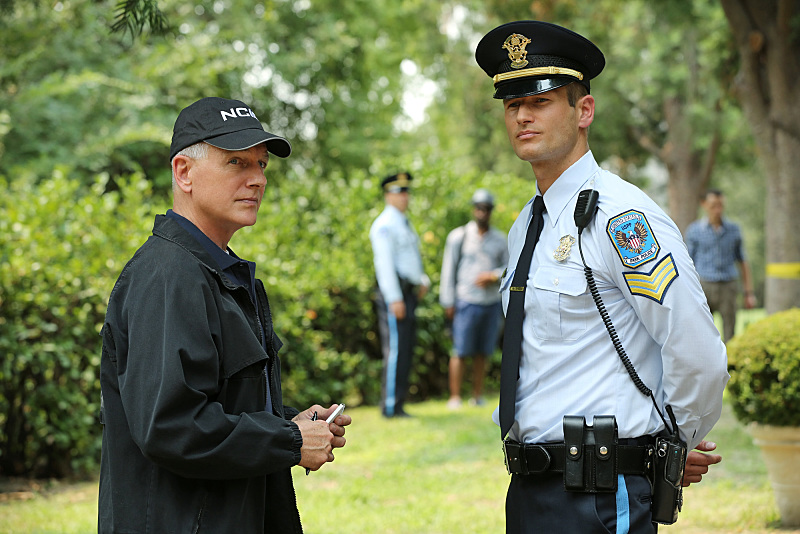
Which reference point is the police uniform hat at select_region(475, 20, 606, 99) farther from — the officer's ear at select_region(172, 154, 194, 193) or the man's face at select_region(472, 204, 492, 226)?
the man's face at select_region(472, 204, 492, 226)

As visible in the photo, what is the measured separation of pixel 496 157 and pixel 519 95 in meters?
24.9

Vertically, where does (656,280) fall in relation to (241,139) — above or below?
below

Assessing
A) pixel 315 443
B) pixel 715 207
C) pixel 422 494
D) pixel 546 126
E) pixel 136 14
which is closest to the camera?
pixel 315 443

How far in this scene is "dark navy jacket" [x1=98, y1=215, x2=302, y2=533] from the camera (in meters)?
2.14

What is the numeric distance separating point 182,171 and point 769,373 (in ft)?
13.4

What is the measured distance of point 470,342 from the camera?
31.8ft

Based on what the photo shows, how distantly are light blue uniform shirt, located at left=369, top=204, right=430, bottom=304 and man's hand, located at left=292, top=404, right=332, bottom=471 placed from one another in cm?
634

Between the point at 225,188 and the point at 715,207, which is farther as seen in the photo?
the point at 715,207

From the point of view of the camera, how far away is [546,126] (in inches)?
107

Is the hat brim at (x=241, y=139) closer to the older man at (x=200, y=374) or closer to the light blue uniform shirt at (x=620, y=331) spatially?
the older man at (x=200, y=374)

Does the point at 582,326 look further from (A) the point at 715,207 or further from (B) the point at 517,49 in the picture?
(A) the point at 715,207

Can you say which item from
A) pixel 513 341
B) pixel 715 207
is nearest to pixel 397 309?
pixel 715 207

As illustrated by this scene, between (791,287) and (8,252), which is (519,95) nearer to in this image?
(8,252)

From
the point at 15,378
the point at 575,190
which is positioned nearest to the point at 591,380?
the point at 575,190
